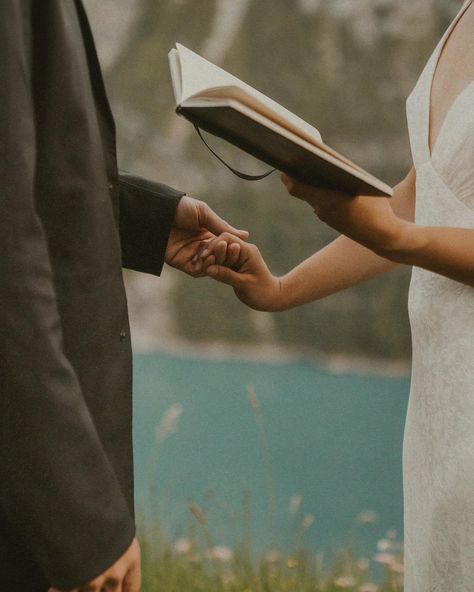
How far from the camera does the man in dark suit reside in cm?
69

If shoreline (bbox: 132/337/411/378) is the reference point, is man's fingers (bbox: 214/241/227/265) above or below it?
above

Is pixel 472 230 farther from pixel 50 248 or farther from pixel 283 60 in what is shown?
pixel 283 60

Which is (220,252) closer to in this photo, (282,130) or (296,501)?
(282,130)

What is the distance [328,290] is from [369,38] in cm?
114

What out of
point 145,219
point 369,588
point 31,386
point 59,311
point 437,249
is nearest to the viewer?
point 31,386

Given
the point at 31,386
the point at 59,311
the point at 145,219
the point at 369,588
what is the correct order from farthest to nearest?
the point at 369,588 < the point at 145,219 < the point at 59,311 < the point at 31,386

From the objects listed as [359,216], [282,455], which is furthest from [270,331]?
[359,216]

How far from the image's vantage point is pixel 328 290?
130cm

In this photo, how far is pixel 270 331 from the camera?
2305mm

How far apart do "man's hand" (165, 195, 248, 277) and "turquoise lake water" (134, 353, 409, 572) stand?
3.47 ft

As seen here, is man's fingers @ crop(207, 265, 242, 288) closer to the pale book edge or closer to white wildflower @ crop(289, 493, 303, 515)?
the pale book edge

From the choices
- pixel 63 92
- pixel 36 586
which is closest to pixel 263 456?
pixel 36 586

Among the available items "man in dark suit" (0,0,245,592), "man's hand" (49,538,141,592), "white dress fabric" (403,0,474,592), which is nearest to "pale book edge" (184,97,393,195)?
"man in dark suit" (0,0,245,592)

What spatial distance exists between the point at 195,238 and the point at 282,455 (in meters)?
1.16
